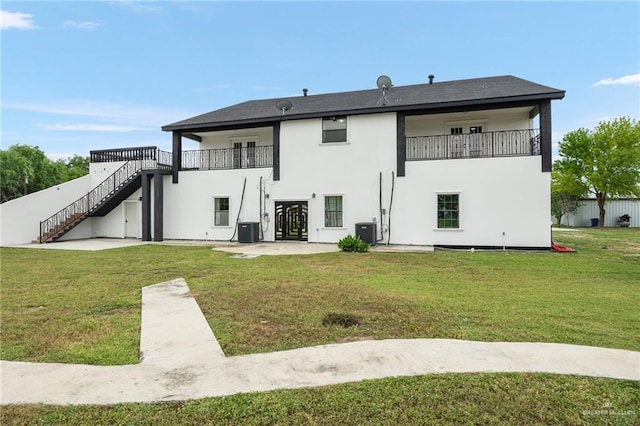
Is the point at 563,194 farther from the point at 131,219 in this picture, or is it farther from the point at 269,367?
the point at 269,367

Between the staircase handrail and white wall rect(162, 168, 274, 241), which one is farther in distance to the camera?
the staircase handrail

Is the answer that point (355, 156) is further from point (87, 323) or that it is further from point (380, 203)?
point (87, 323)

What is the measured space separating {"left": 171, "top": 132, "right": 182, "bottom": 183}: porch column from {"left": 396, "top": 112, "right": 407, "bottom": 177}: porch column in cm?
1161

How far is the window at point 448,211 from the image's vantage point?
50.3 ft

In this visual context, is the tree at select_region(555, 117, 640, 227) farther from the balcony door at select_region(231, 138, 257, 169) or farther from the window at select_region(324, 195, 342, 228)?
the balcony door at select_region(231, 138, 257, 169)

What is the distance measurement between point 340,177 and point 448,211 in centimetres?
503

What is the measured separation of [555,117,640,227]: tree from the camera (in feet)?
98.7

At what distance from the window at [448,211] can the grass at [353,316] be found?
127 inches

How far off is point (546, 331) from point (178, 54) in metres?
24.3

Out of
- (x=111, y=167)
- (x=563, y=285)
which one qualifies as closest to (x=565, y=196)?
(x=563, y=285)

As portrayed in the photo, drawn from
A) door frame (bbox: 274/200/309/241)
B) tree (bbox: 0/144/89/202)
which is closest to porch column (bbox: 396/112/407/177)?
door frame (bbox: 274/200/309/241)

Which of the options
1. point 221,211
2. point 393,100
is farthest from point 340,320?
point 221,211

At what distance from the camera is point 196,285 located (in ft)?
26.2

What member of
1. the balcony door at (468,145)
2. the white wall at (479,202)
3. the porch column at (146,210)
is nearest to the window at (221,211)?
the porch column at (146,210)
